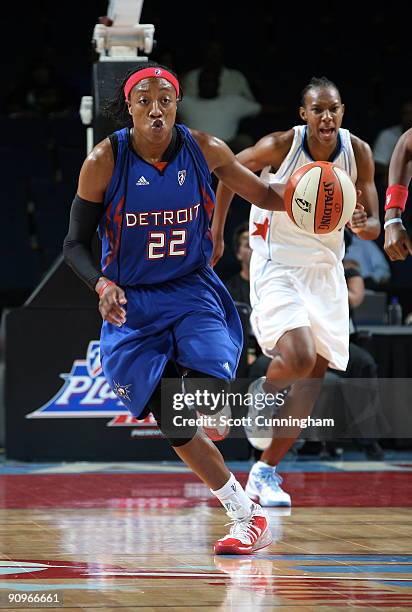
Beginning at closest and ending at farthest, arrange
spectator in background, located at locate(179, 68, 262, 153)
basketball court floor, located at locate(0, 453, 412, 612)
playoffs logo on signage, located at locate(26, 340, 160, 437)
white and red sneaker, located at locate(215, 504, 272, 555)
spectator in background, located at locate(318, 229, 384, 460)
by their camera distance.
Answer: basketball court floor, located at locate(0, 453, 412, 612)
white and red sneaker, located at locate(215, 504, 272, 555)
playoffs logo on signage, located at locate(26, 340, 160, 437)
spectator in background, located at locate(318, 229, 384, 460)
spectator in background, located at locate(179, 68, 262, 153)

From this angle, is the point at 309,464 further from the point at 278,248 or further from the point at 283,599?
the point at 283,599

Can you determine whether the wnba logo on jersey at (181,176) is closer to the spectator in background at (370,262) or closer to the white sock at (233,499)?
the white sock at (233,499)

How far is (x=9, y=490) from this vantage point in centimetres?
586

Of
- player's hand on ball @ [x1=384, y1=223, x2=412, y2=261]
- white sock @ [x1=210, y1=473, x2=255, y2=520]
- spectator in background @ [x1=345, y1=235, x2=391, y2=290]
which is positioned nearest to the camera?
white sock @ [x1=210, y1=473, x2=255, y2=520]

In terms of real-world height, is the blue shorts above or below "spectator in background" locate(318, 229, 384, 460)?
above

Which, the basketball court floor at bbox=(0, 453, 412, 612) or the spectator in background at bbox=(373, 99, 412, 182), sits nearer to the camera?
the basketball court floor at bbox=(0, 453, 412, 612)

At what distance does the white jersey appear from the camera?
5.43 metres

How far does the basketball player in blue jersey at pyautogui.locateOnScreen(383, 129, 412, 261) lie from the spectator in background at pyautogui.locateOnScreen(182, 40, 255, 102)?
543cm

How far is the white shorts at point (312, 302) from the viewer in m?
5.42

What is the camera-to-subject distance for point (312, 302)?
5484 mm

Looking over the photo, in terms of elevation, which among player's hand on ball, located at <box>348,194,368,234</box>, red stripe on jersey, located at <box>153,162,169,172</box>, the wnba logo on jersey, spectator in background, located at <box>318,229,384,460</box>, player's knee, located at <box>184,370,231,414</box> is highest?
red stripe on jersey, located at <box>153,162,169,172</box>

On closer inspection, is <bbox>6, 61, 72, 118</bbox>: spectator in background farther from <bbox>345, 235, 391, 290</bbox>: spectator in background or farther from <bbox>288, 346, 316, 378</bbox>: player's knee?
<bbox>288, 346, 316, 378</bbox>: player's knee

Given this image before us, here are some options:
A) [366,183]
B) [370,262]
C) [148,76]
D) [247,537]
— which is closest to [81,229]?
[148,76]

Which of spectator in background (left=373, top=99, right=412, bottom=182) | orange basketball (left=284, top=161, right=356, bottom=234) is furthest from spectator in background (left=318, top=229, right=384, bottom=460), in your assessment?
orange basketball (left=284, top=161, right=356, bottom=234)
